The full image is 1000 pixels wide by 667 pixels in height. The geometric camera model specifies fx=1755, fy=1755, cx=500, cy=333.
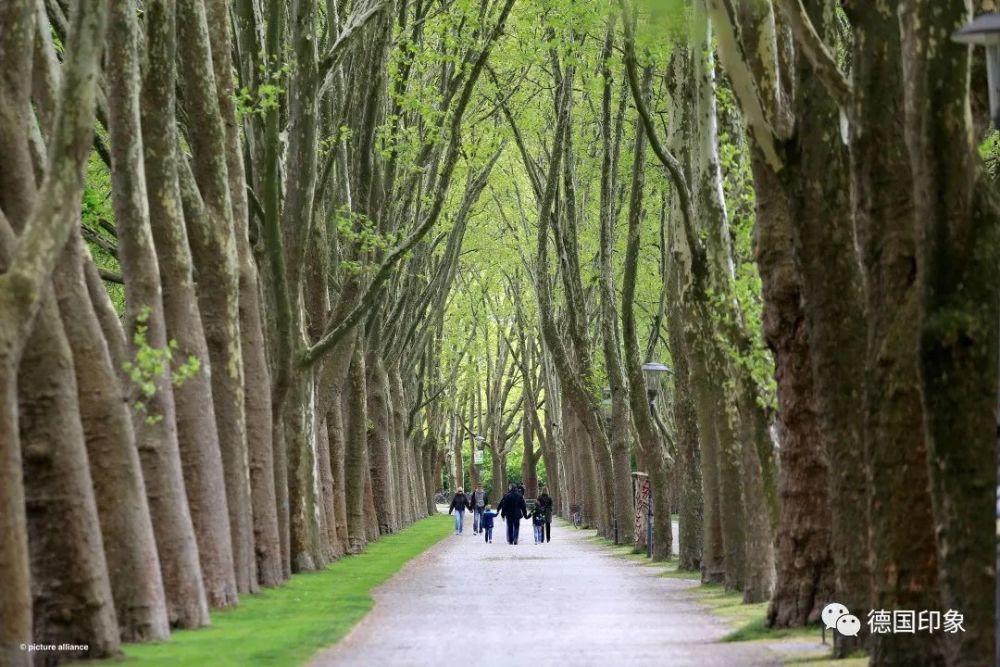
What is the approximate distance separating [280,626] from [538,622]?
290cm

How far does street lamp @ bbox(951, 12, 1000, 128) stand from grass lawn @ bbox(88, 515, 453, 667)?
780 centimetres

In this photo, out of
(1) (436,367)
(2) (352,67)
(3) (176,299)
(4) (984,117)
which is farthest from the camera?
(1) (436,367)

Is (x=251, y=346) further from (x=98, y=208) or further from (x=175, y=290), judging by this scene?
(x=175, y=290)

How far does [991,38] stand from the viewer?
8820 millimetres

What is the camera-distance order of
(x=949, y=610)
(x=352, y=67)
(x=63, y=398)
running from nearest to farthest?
(x=949, y=610)
(x=63, y=398)
(x=352, y=67)

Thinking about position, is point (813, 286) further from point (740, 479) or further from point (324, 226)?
point (324, 226)

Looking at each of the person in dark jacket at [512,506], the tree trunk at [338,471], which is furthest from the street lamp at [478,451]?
the tree trunk at [338,471]

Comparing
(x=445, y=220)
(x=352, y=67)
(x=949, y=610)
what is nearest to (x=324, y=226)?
(x=352, y=67)

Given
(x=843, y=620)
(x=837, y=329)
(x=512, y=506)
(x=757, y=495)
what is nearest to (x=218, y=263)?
(x=757, y=495)

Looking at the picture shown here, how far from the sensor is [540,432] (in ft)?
245

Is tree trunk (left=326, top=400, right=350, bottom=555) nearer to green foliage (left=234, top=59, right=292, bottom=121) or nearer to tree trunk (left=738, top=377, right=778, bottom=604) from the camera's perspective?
green foliage (left=234, top=59, right=292, bottom=121)

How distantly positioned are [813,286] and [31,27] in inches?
249

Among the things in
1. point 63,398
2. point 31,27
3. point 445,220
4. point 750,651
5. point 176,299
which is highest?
point 445,220

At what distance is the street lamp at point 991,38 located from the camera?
866 centimetres
